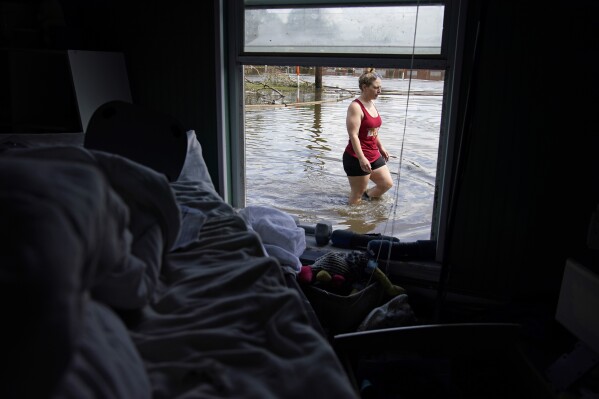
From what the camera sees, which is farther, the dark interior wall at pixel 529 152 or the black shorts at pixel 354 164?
the black shorts at pixel 354 164

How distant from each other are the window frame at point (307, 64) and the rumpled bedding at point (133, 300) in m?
1.34

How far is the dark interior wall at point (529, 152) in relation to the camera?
1.90 meters

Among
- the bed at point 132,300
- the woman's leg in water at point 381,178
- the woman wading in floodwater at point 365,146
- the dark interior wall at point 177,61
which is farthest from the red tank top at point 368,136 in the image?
the bed at point 132,300

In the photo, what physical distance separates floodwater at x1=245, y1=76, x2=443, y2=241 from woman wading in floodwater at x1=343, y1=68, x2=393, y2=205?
0.09 metres

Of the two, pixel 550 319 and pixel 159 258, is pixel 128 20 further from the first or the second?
pixel 550 319

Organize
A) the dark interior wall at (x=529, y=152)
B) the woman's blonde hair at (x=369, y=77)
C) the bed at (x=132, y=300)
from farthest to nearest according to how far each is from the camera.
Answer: the woman's blonde hair at (x=369, y=77), the dark interior wall at (x=529, y=152), the bed at (x=132, y=300)

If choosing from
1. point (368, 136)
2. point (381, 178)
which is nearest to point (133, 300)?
point (368, 136)

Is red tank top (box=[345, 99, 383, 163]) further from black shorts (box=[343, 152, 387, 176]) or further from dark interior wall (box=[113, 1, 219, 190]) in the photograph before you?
dark interior wall (box=[113, 1, 219, 190])

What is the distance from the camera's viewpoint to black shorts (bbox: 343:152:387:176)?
334 centimetres

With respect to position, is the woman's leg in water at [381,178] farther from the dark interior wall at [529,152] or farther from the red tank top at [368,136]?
the dark interior wall at [529,152]

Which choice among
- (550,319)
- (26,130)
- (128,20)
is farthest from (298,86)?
(550,319)

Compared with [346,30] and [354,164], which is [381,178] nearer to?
[354,164]

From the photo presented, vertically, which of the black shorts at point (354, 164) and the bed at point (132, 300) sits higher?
the bed at point (132, 300)

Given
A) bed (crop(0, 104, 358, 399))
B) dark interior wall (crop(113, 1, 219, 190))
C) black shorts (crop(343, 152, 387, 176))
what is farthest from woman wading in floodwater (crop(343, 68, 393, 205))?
bed (crop(0, 104, 358, 399))
